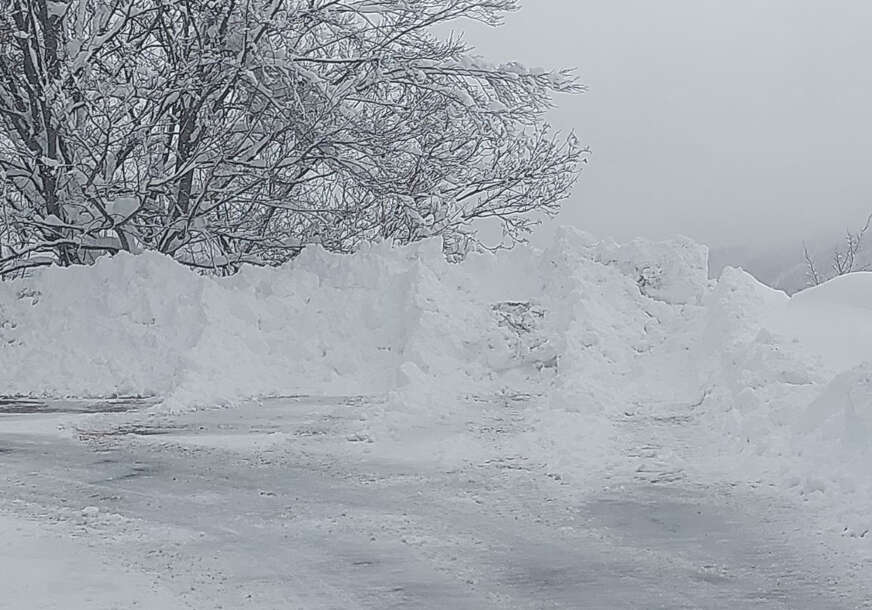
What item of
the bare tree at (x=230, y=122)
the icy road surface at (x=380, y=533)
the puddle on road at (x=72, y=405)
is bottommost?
the icy road surface at (x=380, y=533)

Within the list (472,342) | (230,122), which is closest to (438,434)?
(472,342)

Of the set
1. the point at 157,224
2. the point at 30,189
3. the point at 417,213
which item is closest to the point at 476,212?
the point at 417,213

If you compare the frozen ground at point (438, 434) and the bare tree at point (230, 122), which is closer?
the frozen ground at point (438, 434)

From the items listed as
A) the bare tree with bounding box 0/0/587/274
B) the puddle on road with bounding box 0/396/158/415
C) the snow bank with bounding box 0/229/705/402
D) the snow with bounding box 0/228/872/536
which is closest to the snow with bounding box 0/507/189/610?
the snow with bounding box 0/228/872/536

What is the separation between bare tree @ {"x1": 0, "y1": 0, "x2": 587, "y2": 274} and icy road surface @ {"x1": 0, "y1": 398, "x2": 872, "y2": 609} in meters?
6.70

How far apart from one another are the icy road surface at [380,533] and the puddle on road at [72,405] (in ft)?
6.37

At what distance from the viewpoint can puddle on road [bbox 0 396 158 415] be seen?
33.4 feet

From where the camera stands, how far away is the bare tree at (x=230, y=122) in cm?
1366

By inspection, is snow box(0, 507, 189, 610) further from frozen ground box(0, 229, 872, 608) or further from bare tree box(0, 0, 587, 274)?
bare tree box(0, 0, 587, 274)

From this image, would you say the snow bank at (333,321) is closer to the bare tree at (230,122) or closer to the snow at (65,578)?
the bare tree at (230,122)

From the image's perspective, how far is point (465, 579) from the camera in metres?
4.84

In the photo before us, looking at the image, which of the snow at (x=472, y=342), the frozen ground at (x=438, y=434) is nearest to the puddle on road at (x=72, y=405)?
the frozen ground at (x=438, y=434)

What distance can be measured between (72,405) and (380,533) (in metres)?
6.10

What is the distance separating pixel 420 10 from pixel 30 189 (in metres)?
6.40
